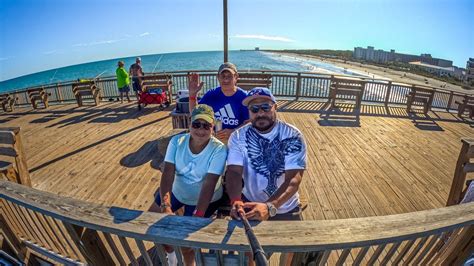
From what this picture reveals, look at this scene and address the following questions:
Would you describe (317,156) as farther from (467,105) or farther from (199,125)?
(467,105)

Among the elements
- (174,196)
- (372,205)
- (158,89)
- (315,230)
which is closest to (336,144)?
(372,205)

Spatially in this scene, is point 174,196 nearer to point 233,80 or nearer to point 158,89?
point 233,80

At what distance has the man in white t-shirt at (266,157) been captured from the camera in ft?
6.13

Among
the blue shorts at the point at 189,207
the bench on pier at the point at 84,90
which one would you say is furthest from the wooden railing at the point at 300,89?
the blue shorts at the point at 189,207

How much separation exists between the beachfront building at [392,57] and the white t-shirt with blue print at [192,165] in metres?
124

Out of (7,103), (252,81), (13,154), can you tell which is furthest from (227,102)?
(7,103)

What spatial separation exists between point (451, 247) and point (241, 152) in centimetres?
165

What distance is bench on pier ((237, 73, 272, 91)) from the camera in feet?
25.3

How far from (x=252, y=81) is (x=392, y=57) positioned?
13979 centimetres

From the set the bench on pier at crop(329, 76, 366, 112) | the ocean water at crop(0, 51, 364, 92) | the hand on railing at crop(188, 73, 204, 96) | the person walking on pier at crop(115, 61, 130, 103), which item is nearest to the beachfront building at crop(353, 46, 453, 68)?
the ocean water at crop(0, 51, 364, 92)

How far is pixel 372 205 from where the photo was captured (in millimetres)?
3158

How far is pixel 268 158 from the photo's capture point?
6.30 ft

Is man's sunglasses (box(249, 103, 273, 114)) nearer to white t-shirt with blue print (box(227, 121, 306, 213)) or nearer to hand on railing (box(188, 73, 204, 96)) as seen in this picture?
white t-shirt with blue print (box(227, 121, 306, 213))

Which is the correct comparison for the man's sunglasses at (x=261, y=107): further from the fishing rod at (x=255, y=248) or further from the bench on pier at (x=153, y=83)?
the bench on pier at (x=153, y=83)
